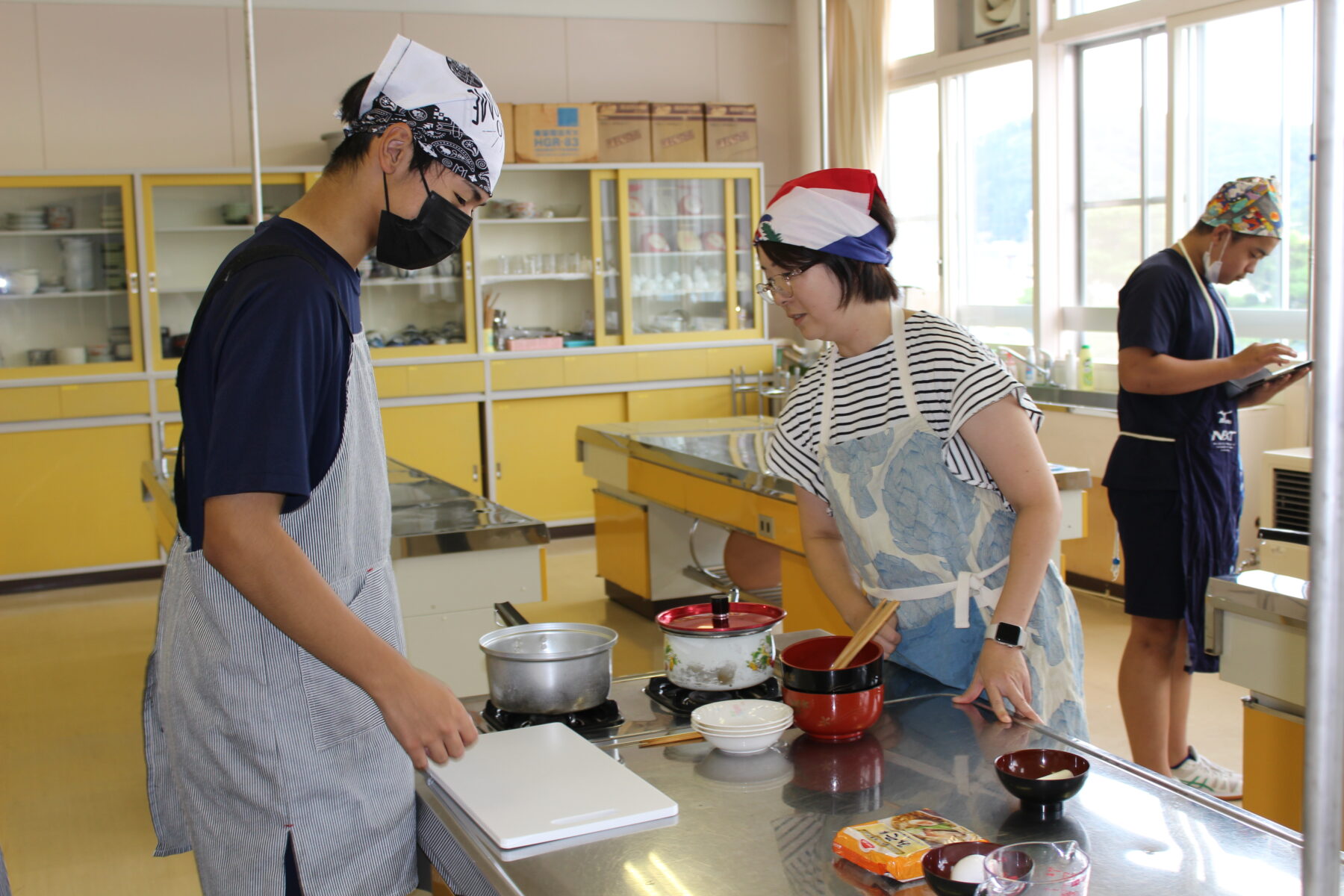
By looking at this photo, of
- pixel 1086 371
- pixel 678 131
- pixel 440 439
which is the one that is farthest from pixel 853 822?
pixel 678 131

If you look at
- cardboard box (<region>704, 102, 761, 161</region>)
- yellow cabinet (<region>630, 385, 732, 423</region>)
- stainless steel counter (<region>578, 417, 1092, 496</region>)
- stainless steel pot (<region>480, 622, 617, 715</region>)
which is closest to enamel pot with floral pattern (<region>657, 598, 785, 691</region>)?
stainless steel pot (<region>480, 622, 617, 715</region>)

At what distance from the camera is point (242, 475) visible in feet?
3.79

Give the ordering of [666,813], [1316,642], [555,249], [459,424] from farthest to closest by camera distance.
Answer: [555,249] → [459,424] → [666,813] → [1316,642]

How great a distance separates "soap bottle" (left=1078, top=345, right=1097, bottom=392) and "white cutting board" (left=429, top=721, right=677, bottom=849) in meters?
4.64

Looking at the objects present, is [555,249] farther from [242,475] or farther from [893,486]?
[242,475]

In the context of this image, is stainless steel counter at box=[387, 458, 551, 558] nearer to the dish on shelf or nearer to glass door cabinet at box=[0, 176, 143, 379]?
glass door cabinet at box=[0, 176, 143, 379]

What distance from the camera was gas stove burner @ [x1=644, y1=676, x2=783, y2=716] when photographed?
5.44ft

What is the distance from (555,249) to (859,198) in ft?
18.7

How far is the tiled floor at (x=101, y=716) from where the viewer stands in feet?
10.3

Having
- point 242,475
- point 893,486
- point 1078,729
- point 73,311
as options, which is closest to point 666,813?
point 242,475

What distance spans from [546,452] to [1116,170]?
11.2 feet

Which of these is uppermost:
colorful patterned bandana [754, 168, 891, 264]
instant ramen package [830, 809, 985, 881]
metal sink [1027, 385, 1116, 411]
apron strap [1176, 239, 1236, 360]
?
colorful patterned bandana [754, 168, 891, 264]

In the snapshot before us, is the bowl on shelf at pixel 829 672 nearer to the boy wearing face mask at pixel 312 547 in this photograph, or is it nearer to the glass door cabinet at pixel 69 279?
the boy wearing face mask at pixel 312 547

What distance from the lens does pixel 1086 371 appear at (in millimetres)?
5617
